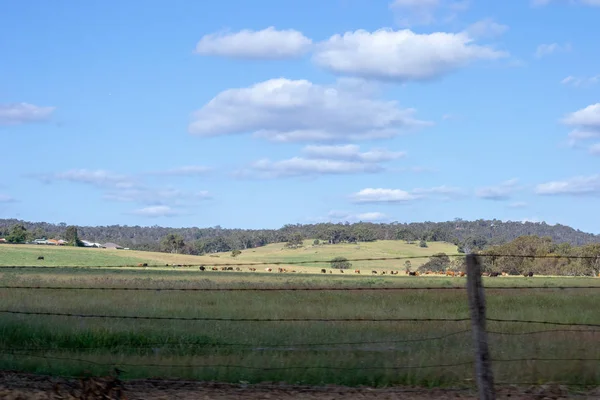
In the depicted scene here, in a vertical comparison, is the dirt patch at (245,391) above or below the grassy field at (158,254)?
below

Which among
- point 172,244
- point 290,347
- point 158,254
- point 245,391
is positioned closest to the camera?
point 245,391

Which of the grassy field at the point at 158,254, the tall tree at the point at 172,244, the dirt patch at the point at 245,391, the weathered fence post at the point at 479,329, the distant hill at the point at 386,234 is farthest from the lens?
the distant hill at the point at 386,234

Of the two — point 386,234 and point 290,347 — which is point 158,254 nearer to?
point 386,234

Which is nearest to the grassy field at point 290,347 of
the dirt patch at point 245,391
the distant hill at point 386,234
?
the dirt patch at point 245,391

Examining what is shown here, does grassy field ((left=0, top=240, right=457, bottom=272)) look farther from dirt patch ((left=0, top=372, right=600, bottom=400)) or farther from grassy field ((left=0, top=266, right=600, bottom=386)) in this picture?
dirt patch ((left=0, top=372, right=600, bottom=400))

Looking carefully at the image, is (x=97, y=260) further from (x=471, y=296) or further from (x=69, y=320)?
(x=471, y=296)

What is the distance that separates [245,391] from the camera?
818 centimetres

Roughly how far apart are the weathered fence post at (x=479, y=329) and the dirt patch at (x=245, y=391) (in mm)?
1381

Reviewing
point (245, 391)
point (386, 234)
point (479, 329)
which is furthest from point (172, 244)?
point (479, 329)

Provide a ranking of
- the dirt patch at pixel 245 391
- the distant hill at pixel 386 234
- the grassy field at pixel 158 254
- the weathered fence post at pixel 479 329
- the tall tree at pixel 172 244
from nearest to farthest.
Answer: the weathered fence post at pixel 479 329 < the dirt patch at pixel 245 391 < the grassy field at pixel 158 254 < the tall tree at pixel 172 244 < the distant hill at pixel 386 234

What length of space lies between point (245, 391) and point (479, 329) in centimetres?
280

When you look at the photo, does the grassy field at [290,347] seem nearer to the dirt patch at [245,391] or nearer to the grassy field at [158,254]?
the dirt patch at [245,391]

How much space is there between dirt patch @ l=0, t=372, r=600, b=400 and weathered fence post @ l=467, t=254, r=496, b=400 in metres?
1.38

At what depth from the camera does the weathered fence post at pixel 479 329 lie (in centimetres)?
655
